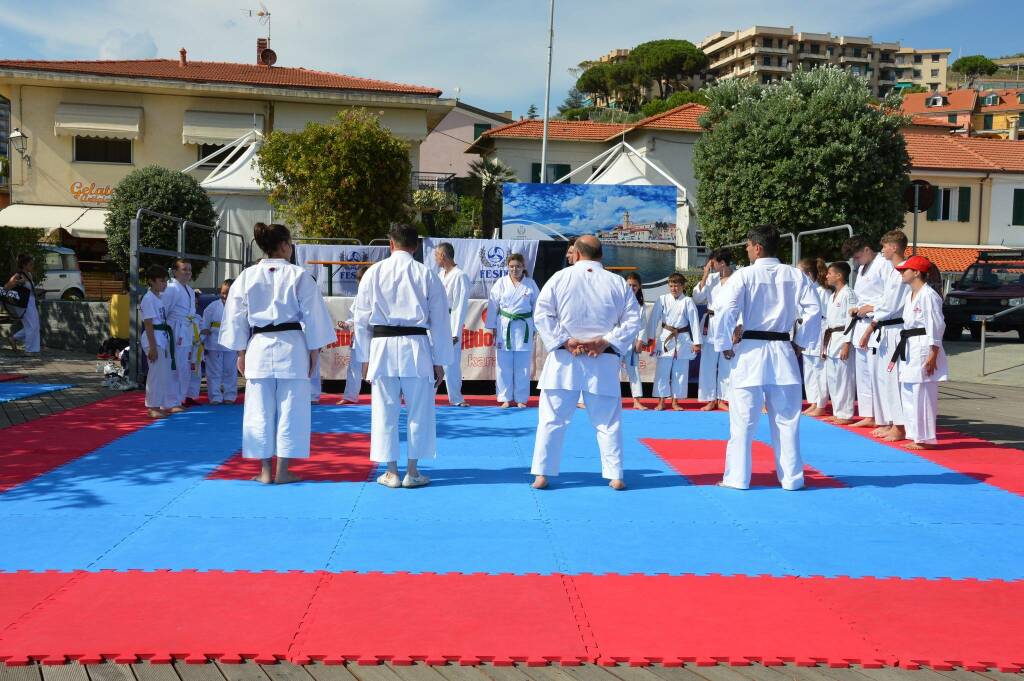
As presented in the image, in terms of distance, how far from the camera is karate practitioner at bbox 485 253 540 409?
429 inches

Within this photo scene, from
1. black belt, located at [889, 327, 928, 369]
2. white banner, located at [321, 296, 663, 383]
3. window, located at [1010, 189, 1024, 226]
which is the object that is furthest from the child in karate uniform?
window, located at [1010, 189, 1024, 226]

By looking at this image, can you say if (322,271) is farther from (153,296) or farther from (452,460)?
(452,460)

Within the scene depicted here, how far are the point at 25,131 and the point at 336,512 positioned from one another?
89.1 ft

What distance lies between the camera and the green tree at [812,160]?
940 inches

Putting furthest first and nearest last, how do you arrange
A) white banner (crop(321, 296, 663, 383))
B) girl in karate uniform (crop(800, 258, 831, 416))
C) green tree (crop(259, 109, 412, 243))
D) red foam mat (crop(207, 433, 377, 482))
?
green tree (crop(259, 109, 412, 243)) < white banner (crop(321, 296, 663, 383)) < girl in karate uniform (crop(800, 258, 831, 416)) < red foam mat (crop(207, 433, 377, 482))

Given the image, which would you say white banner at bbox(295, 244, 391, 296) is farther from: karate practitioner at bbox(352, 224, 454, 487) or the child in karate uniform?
karate practitioner at bbox(352, 224, 454, 487)

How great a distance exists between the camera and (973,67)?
5645 inches

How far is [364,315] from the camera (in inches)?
253

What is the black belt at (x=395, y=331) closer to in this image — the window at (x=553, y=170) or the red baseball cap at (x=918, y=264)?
the red baseball cap at (x=918, y=264)

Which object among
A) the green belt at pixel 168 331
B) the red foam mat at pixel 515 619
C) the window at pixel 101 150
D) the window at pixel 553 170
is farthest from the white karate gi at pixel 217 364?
the window at pixel 553 170

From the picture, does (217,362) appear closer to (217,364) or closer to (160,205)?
(217,364)

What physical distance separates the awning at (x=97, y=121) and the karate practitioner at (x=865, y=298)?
24343mm

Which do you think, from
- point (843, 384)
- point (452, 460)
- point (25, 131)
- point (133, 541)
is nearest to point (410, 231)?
point (452, 460)

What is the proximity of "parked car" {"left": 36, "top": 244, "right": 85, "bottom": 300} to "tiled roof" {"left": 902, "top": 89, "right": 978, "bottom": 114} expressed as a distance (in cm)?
7983
